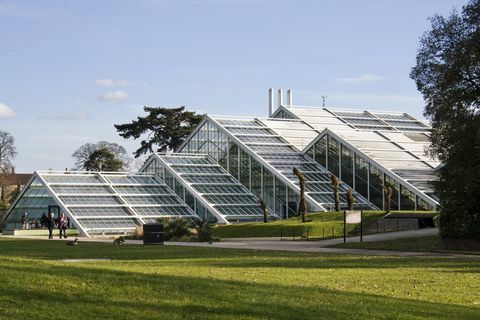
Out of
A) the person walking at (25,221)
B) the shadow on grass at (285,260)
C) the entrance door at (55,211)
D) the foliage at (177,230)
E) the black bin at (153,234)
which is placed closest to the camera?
the shadow on grass at (285,260)

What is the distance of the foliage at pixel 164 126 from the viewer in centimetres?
11712

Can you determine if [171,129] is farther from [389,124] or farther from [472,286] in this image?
[472,286]

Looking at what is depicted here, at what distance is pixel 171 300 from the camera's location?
1377 cm

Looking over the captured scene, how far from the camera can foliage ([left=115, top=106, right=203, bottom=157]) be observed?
117 meters

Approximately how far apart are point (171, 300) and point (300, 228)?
41.6 meters

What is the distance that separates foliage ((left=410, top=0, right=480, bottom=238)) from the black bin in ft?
48.8

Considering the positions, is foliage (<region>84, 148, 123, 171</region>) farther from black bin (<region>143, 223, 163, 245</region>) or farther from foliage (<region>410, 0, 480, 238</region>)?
foliage (<region>410, 0, 480, 238</region>)

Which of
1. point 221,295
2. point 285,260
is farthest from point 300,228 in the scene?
point 221,295

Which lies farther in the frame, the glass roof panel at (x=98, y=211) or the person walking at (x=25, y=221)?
the person walking at (x=25, y=221)

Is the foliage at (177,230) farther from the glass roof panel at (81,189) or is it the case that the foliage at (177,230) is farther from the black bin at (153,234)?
the glass roof panel at (81,189)

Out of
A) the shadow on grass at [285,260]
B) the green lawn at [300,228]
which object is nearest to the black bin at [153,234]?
the shadow on grass at [285,260]

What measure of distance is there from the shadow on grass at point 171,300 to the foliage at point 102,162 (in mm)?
97507

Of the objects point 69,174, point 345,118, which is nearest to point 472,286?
point 69,174

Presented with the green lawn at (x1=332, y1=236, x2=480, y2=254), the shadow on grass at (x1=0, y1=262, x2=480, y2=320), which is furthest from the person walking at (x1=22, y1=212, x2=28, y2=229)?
the shadow on grass at (x1=0, y1=262, x2=480, y2=320)
